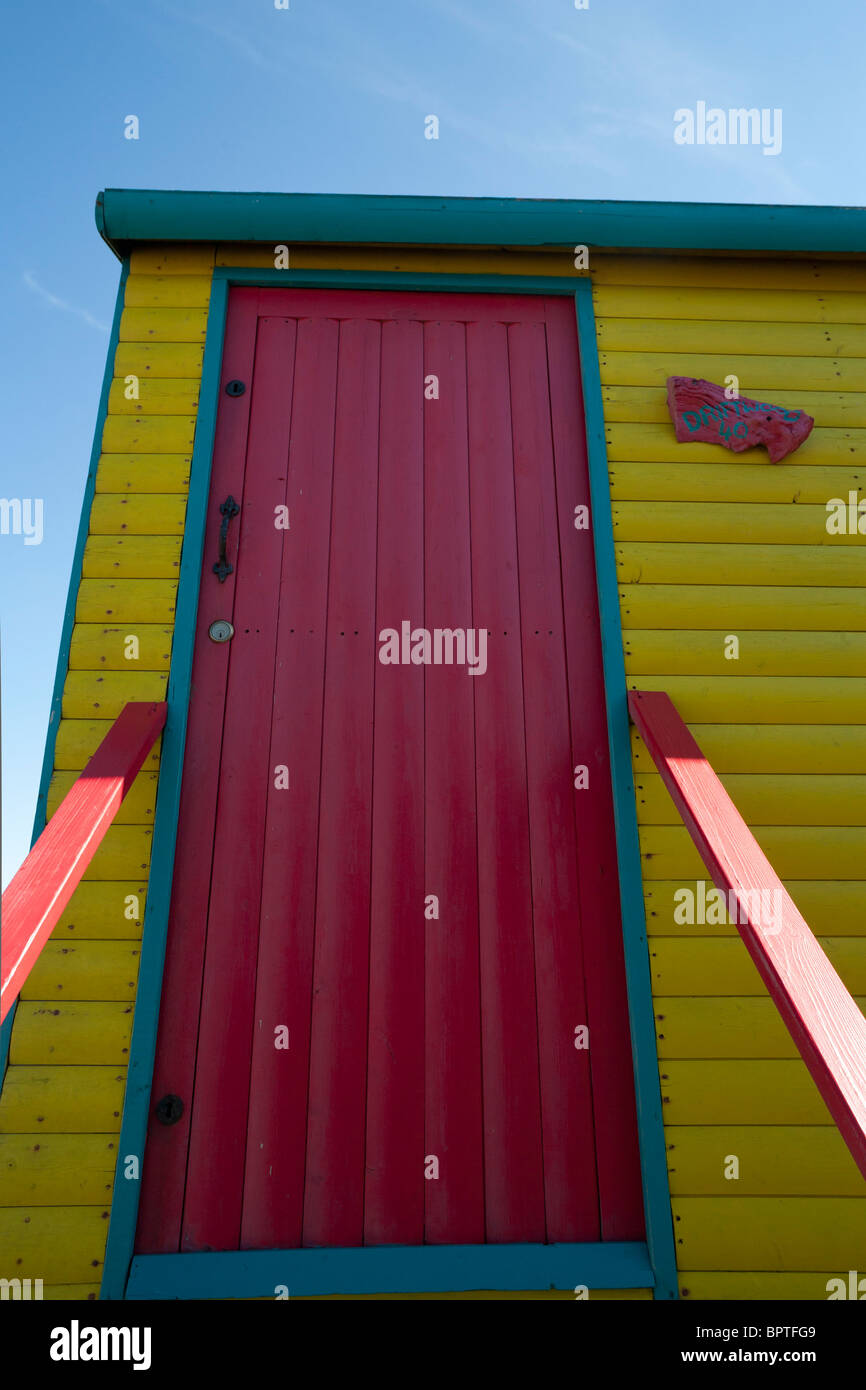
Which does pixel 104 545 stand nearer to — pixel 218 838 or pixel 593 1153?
pixel 218 838

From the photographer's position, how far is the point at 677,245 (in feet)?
11.2

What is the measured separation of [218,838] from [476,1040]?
965mm

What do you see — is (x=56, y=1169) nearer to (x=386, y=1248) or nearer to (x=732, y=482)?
(x=386, y=1248)

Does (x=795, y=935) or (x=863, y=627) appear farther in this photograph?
(x=863, y=627)

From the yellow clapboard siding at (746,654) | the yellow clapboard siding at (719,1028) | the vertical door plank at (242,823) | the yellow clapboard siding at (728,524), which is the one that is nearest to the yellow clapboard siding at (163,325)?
the vertical door plank at (242,823)

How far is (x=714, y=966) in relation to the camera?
8.26ft

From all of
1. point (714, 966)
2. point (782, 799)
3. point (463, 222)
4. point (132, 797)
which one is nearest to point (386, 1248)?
point (714, 966)

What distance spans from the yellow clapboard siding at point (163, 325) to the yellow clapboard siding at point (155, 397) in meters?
0.19

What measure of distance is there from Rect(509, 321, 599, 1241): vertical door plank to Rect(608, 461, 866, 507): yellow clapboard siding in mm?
293

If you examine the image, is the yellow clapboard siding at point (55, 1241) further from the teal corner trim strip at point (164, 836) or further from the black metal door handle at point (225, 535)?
the black metal door handle at point (225, 535)

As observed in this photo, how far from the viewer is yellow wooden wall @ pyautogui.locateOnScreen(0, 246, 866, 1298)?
228 centimetres

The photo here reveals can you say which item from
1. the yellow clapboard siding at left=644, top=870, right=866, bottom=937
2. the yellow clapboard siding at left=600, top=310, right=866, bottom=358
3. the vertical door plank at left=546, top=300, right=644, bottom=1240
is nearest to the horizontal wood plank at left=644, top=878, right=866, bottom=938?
the yellow clapboard siding at left=644, top=870, right=866, bottom=937
